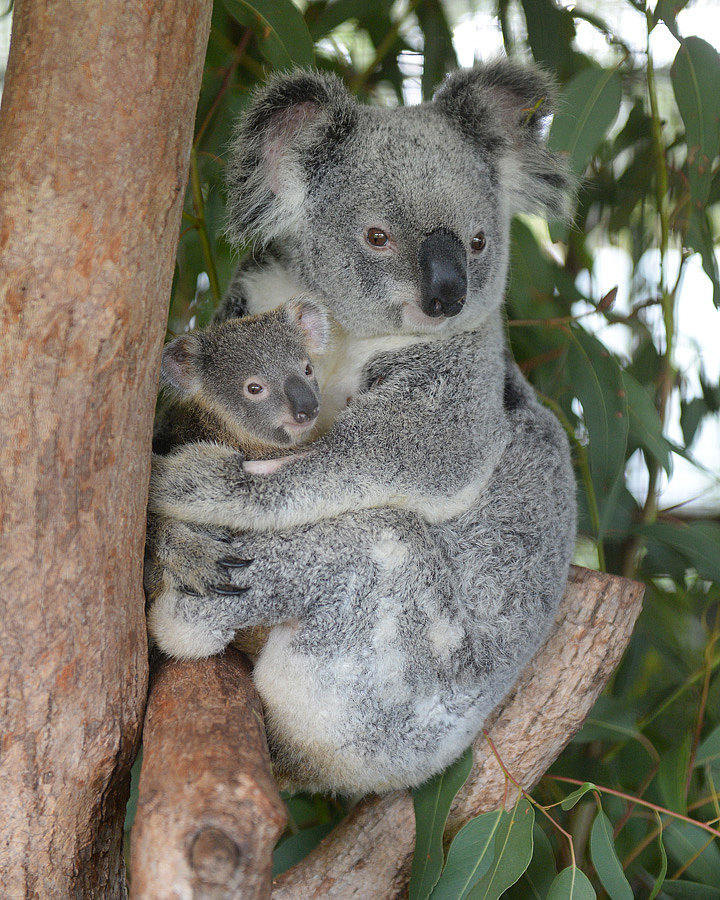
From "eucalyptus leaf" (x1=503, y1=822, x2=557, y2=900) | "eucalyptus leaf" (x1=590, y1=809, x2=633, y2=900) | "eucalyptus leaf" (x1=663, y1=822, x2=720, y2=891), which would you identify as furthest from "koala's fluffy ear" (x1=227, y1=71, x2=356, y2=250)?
"eucalyptus leaf" (x1=663, y1=822, x2=720, y2=891)

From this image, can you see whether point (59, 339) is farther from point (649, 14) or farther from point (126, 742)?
point (649, 14)

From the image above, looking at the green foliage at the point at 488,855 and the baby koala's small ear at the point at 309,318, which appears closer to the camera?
the green foliage at the point at 488,855

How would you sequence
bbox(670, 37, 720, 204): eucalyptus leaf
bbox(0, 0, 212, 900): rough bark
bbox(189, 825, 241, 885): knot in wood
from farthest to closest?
1. bbox(670, 37, 720, 204): eucalyptus leaf
2. bbox(0, 0, 212, 900): rough bark
3. bbox(189, 825, 241, 885): knot in wood

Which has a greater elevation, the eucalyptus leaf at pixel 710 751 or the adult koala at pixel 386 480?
the adult koala at pixel 386 480

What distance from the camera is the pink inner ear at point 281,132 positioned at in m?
1.84

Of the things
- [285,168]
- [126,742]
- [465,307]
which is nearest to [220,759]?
[126,742]

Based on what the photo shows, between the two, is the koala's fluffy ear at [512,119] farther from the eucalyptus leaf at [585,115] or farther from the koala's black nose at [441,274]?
the koala's black nose at [441,274]

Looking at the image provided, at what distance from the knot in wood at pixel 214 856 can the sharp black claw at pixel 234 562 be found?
58cm

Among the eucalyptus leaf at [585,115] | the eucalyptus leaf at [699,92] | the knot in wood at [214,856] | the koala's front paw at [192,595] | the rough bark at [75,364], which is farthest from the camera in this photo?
the eucalyptus leaf at [699,92]

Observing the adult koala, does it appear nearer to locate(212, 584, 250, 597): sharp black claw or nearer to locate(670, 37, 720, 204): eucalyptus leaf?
locate(212, 584, 250, 597): sharp black claw

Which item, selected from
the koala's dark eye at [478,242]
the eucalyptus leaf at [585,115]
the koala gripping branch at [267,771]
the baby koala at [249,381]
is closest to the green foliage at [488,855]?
the koala gripping branch at [267,771]

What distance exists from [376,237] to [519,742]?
120cm

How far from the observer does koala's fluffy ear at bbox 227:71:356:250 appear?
1803mm

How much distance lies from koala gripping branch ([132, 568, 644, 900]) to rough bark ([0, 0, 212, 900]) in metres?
0.18
